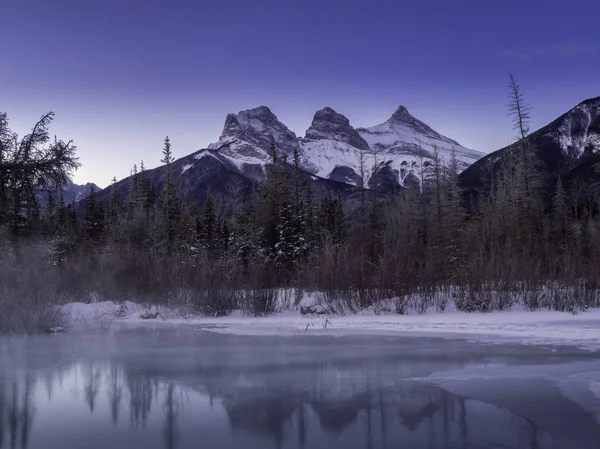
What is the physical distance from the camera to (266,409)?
19.4 ft

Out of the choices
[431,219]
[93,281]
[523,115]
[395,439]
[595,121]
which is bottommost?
[395,439]

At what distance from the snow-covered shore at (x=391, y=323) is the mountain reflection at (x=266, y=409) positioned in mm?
4575

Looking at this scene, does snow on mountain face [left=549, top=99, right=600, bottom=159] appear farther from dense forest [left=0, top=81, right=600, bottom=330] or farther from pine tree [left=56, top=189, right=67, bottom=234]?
dense forest [left=0, top=81, right=600, bottom=330]

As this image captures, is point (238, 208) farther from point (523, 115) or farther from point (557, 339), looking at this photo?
point (557, 339)

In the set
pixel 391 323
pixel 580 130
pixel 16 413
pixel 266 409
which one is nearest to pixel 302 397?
pixel 266 409

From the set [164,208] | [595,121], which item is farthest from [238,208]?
[595,121]

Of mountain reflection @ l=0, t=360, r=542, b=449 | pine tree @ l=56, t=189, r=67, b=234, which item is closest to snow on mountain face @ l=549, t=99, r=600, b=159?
pine tree @ l=56, t=189, r=67, b=234

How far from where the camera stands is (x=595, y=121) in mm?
135500

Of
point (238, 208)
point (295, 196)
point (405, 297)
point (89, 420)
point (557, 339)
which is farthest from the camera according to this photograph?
point (238, 208)

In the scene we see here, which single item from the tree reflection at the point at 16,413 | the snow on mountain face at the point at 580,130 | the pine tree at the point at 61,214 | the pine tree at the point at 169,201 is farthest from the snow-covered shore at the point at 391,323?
the snow on mountain face at the point at 580,130

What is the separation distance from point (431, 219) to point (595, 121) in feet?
379

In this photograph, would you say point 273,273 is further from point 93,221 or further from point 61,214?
point 61,214

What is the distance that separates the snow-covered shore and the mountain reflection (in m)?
4.58

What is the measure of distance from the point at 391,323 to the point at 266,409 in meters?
8.24
